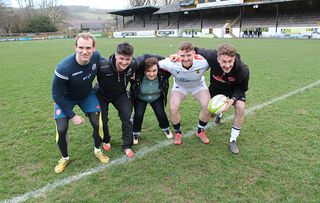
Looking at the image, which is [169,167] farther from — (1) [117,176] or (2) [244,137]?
(2) [244,137]

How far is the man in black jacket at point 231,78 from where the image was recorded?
350cm

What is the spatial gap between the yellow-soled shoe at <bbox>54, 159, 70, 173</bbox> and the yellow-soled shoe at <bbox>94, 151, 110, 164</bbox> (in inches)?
15.3

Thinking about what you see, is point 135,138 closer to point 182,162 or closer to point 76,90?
point 182,162

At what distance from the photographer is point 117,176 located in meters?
3.23

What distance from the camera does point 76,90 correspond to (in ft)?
11.2

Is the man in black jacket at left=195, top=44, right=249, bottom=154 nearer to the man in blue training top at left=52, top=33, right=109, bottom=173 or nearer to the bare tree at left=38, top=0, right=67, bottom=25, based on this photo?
the man in blue training top at left=52, top=33, right=109, bottom=173

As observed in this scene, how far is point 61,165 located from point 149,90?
160 centimetres

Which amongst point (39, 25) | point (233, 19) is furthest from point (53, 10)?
point (233, 19)

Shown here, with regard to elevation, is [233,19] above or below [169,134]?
above

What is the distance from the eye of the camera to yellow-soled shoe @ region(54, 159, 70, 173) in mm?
3338

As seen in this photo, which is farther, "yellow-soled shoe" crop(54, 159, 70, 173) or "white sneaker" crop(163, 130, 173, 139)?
"white sneaker" crop(163, 130, 173, 139)

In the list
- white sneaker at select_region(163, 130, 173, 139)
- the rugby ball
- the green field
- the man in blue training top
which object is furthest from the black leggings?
the rugby ball

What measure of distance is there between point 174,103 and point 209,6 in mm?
39008

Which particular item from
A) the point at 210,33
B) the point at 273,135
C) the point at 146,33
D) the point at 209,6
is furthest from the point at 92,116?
the point at 146,33
